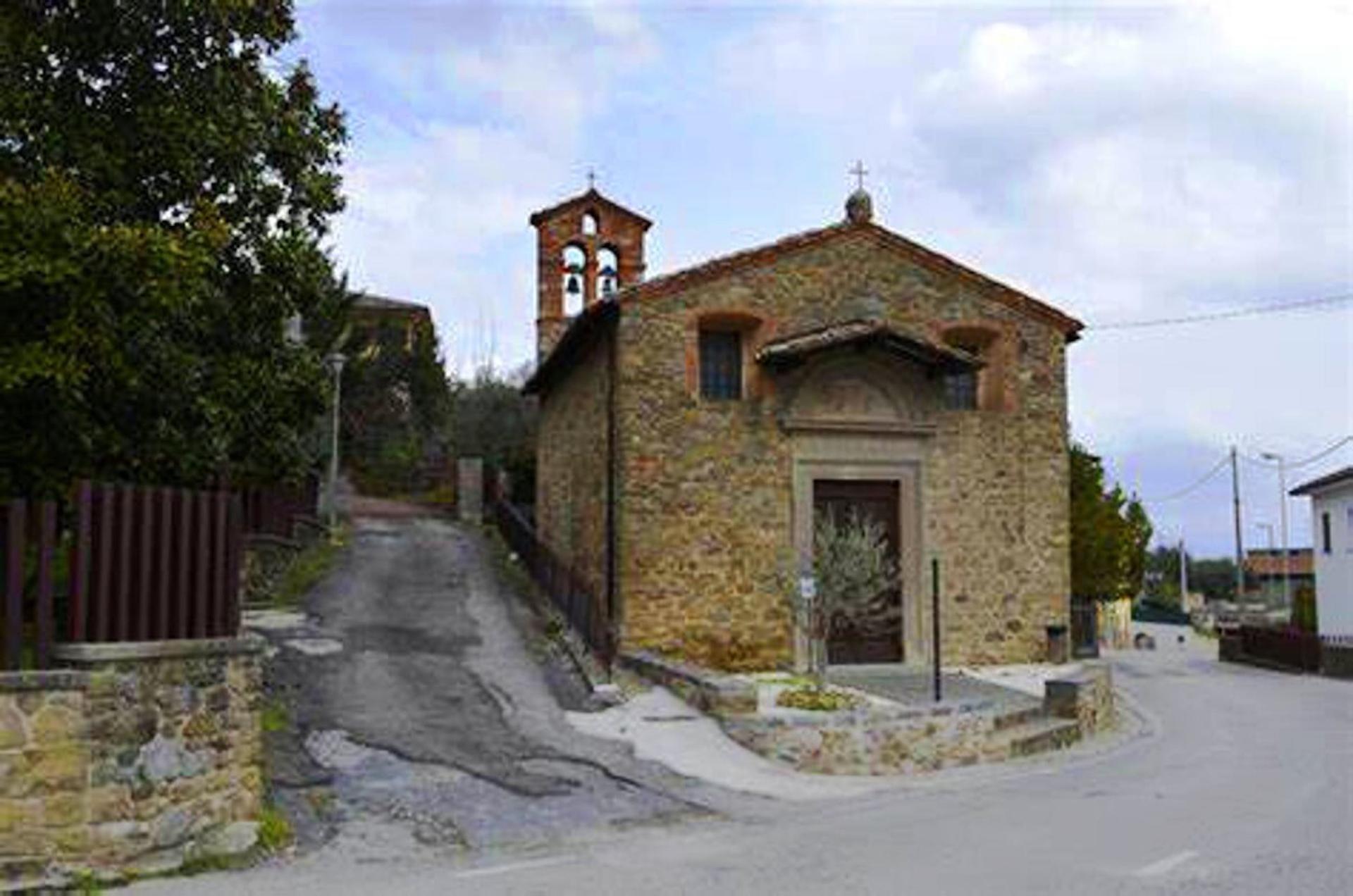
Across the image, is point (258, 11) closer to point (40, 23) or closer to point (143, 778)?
point (40, 23)

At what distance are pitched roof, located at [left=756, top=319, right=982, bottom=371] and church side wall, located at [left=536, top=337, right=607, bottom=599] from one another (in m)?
2.61

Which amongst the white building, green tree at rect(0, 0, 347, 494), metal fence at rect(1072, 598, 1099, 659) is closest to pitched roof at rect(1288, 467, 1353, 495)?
the white building

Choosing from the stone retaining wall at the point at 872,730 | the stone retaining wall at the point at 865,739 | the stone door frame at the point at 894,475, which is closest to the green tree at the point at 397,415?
the stone door frame at the point at 894,475

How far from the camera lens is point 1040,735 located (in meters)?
15.5

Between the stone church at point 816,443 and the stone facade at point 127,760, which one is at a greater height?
the stone church at point 816,443

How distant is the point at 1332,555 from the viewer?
37.5 m

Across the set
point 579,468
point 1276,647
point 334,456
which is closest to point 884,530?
point 579,468

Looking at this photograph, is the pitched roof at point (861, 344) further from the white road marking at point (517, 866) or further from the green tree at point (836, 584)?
the white road marking at point (517, 866)

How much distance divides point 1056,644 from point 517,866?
44.7 ft

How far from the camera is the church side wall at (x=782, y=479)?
735 inches

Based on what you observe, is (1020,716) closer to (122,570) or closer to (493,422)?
(122,570)

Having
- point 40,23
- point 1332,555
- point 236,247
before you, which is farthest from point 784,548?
point 1332,555

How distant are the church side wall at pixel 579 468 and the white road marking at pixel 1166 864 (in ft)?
35.2

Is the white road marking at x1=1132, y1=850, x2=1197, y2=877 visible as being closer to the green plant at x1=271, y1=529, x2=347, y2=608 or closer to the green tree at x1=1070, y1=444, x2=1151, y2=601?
the green plant at x1=271, y1=529, x2=347, y2=608
